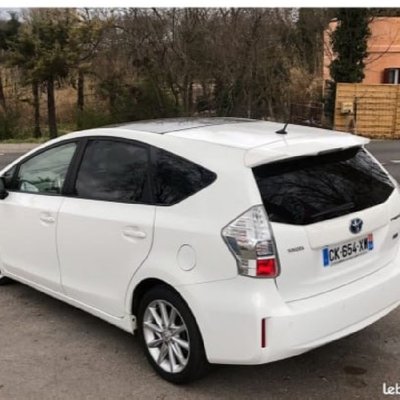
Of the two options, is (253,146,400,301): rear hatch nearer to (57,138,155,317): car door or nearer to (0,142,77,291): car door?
(57,138,155,317): car door

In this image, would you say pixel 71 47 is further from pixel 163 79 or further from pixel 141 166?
pixel 141 166

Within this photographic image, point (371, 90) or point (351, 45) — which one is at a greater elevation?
point (351, 45)

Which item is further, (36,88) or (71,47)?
(36,88)

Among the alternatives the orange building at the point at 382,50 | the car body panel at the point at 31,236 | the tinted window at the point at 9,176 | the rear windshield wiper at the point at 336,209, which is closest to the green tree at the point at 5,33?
the orange building at the point at 382,50

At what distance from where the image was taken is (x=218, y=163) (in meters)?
3.40

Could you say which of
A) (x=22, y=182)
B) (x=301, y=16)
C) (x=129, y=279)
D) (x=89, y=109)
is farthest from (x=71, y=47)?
(x=129, y=279)

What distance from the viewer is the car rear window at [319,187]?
10.7 feet

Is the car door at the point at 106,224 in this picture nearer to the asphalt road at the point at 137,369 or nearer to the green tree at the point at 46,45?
the asphalt road at the point at 137,369

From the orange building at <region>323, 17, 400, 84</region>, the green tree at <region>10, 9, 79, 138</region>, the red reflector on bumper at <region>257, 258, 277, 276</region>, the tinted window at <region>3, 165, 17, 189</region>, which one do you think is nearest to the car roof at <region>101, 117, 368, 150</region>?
the red reflector on bumper at <region>257, 258, 277, 276</region>

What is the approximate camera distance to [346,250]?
→ 3.42 meters

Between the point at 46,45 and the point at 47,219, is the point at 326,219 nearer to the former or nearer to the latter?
the point at 47,219

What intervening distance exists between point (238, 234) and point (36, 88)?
23.7 metres

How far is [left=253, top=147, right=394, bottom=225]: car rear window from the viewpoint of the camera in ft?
10.7

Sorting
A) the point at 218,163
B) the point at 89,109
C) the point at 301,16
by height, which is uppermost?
the point at 301,16
